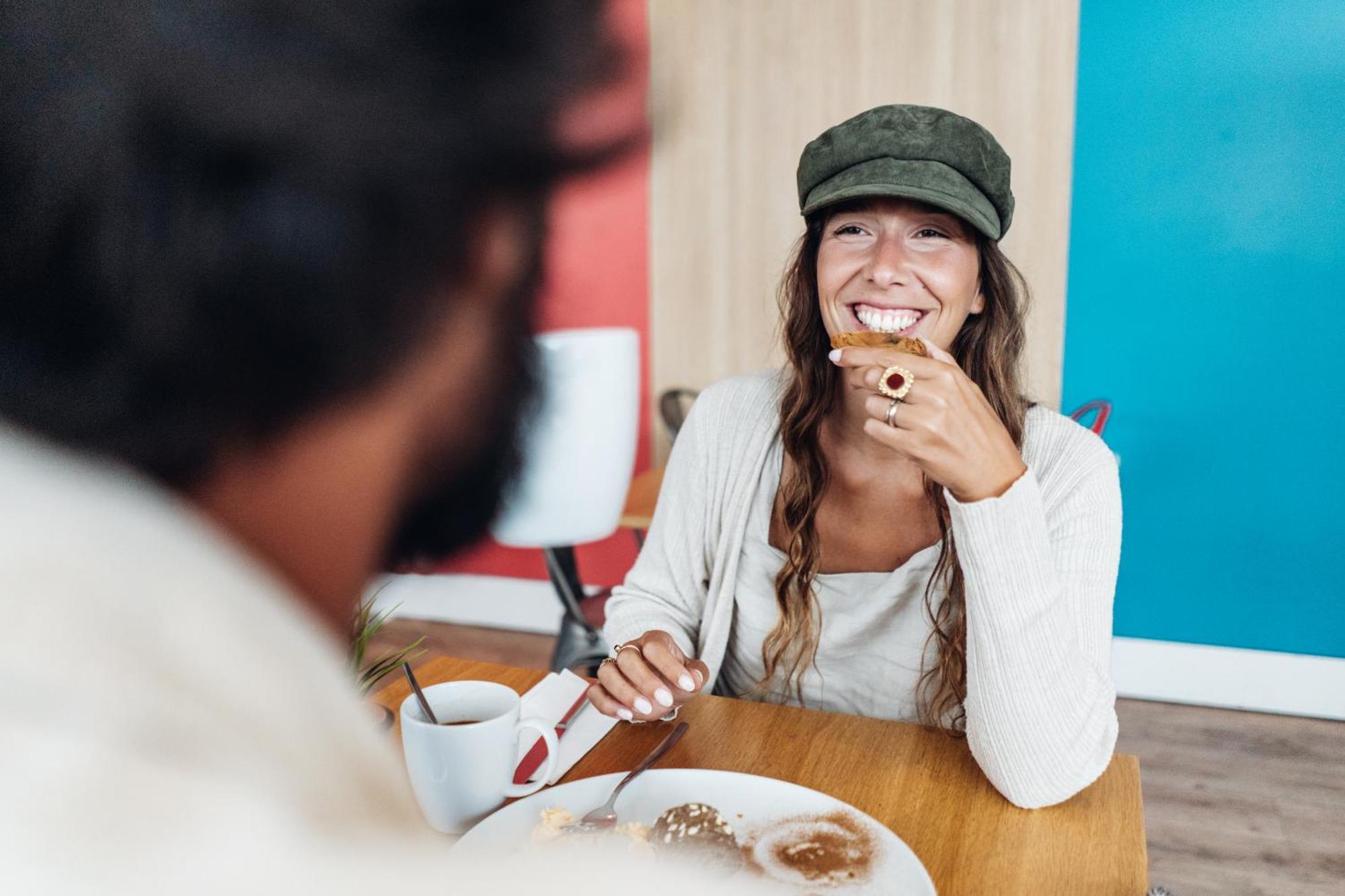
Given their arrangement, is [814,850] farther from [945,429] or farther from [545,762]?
[945,429]

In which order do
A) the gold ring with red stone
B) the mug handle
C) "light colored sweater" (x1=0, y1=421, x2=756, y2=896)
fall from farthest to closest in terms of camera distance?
1. the gold ring with red stone
2. the mug handle
3. "light colored sweater" (x1=0, y1=421, x2=756, y2=896)

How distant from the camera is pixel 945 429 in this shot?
1.11m

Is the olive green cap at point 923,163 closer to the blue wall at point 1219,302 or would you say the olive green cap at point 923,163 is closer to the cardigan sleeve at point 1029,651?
the cardigan sleeve at point 1029,651

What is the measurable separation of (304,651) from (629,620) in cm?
119

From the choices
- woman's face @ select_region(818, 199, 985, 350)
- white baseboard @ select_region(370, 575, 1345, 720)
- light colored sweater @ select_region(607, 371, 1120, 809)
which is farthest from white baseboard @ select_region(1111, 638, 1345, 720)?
woman's face @ select_region(818, 199, 985, 350)

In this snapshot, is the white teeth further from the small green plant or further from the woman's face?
the small green plant

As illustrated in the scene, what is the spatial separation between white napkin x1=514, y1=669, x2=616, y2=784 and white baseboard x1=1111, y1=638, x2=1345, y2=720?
233 centimetres

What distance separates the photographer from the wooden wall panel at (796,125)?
2896mm

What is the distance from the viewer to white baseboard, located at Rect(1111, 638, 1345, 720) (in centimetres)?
284

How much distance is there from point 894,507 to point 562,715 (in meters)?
0.63

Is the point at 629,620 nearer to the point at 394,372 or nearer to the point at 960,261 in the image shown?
the point at 960,261

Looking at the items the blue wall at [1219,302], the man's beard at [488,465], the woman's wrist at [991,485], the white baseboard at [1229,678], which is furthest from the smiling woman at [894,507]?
the blue wall at [1219,302]

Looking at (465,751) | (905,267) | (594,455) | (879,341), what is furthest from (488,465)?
(594,455)

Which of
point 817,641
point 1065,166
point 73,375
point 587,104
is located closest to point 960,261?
point 817,641
